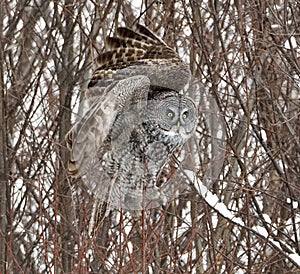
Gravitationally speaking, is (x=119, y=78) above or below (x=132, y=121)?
above

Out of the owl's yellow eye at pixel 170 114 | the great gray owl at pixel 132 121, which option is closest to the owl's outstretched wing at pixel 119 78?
the great gray owl at pixel 132 121

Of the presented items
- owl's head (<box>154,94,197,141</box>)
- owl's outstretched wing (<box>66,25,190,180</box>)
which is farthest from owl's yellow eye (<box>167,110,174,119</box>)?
owl's outstretched wing (<box>66,25,190,180</box>)

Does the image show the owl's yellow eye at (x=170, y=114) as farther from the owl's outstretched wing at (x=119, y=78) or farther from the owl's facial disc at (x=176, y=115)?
the owl's outstretched wing at (x=119, y=78)

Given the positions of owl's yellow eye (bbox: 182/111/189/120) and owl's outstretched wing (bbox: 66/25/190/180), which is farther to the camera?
owl's yellow eye (bbox: 182/111/189/120)

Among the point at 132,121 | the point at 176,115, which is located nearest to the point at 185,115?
the point at 176,115

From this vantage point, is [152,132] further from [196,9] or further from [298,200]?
[196,9]

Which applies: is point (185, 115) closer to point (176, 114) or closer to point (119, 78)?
point (176, 114)

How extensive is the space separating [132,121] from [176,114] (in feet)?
→ 0.70

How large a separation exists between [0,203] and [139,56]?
2.22 m

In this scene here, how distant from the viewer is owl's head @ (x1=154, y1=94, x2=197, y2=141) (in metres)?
3.11

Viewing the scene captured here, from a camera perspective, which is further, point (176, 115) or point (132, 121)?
point (132, 121)

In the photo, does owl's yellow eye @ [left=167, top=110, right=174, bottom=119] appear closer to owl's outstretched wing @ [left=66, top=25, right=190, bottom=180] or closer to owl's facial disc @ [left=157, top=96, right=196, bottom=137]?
owl's facial disc @ [left=157, top=96, right=196, bottom=137]

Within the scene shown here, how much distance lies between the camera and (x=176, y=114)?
3.10 metres

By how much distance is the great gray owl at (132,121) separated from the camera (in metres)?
3.04
